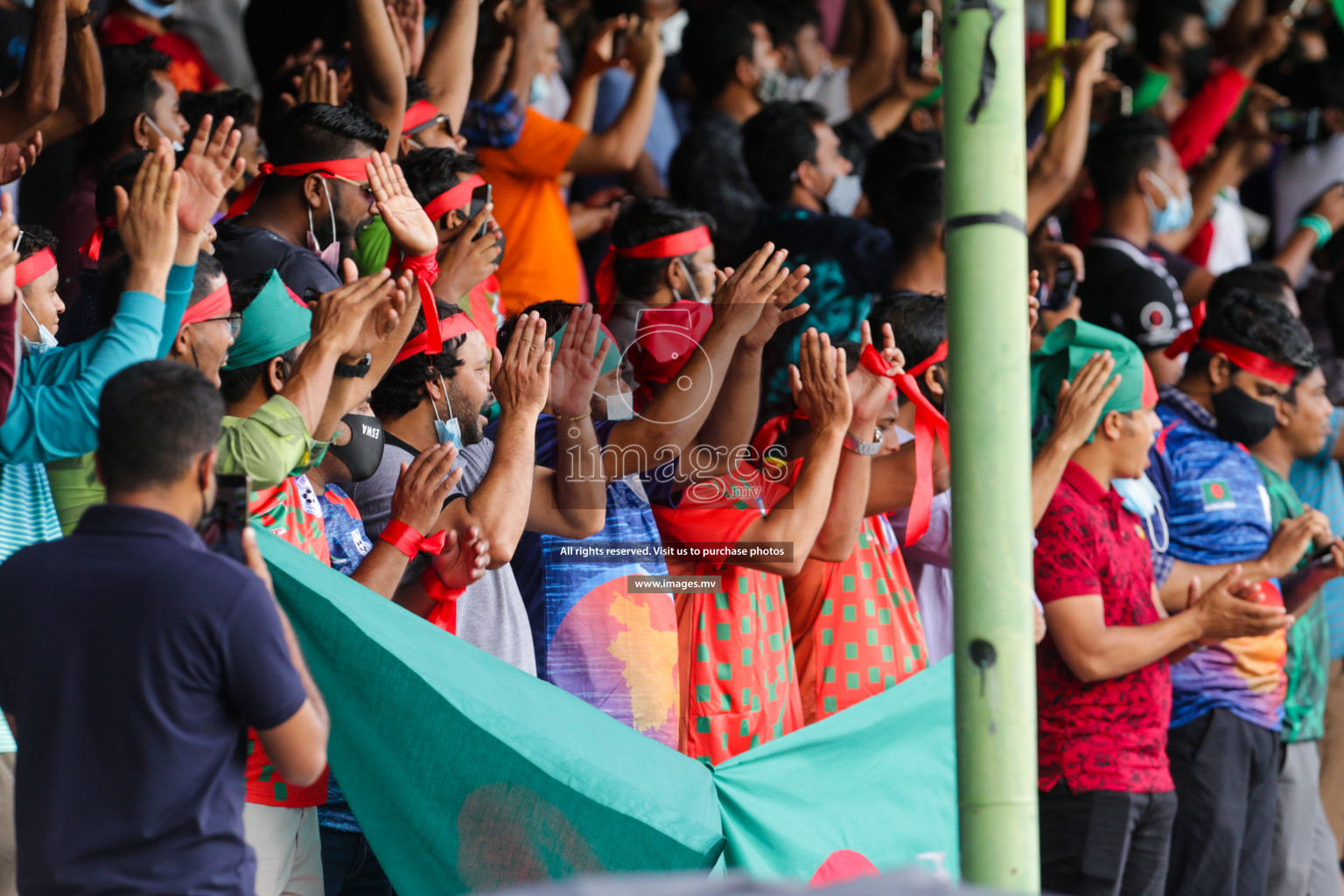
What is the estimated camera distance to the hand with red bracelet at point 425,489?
3.17 meters

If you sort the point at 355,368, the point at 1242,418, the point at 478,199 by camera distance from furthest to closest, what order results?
the point at 1242,418 → the point at 478,199 → the point at 355,368

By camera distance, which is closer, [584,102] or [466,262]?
[466,262]

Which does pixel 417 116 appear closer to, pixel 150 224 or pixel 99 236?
pixel 99 236

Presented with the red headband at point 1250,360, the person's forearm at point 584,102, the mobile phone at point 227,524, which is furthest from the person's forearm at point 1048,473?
the person's forearm at point 584,102

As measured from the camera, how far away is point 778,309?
3729 millimetres

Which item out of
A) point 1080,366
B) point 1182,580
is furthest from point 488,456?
point 1182,580

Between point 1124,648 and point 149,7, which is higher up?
point 149,7

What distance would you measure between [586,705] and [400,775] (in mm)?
467

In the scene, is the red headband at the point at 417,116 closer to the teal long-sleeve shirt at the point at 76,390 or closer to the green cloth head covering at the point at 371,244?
the green cloth head covering at the point at 371,244

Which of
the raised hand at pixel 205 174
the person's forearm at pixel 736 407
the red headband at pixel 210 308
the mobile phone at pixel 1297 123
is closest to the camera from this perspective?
the raised hand at pixel 205 174

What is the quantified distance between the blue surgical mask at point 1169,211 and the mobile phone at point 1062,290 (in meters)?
1.46

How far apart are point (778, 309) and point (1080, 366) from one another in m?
1.19

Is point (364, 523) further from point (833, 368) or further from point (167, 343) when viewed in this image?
point (833, 368)

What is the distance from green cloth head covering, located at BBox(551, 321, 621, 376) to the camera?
144 inches
